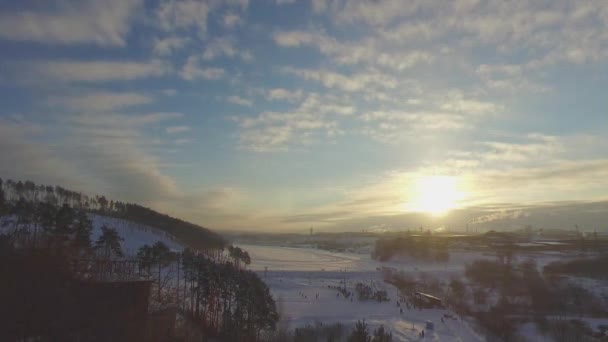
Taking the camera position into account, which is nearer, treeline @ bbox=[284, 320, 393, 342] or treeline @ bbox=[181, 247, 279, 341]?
treeline @ bbox=[284, 320, 393, 342]

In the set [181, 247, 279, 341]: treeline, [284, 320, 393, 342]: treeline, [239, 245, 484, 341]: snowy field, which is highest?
[181, 247, 279, 341]: treeline

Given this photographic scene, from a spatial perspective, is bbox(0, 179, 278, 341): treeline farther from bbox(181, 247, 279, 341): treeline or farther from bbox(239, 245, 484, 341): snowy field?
bbox(239, 245, 484, 341): snowy field

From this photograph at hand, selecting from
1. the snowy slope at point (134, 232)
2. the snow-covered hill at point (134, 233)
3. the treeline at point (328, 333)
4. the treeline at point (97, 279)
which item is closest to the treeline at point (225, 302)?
the treeline at point (97, 279)

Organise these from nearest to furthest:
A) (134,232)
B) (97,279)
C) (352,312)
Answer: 1. (97,279)
2. (352,312)
3. (134,232)

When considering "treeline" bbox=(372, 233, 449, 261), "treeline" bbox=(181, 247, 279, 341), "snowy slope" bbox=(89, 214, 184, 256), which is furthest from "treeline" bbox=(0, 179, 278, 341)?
"treeline" bbox=(372, 233, 449, 261)

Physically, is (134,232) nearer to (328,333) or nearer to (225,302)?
(225,302)

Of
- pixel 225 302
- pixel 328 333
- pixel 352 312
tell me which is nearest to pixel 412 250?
pixel 352 312

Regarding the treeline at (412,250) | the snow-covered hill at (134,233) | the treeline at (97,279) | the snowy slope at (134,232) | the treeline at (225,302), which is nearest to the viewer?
the treeline at (97,279)

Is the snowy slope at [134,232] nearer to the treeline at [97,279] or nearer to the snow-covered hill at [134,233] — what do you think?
the snow-covered hill at [134,233]

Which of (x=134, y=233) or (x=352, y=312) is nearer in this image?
(x=352, y=312)

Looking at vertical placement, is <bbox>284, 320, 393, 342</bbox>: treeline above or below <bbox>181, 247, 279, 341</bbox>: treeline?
below

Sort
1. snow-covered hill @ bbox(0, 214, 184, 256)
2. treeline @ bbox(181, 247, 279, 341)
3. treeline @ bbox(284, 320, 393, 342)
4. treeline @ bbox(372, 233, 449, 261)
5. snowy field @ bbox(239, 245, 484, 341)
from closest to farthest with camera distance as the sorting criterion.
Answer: treeline @ bbox(284, 320, 393, 342), treeline @ bbox(181, 247, 279, 341), snowy field @ bbox(239, 245, 484, 341), snow-covered hill @ bbox(0, 214, 184, 256), treeline @ bbox(372, 233, 449, 261)
